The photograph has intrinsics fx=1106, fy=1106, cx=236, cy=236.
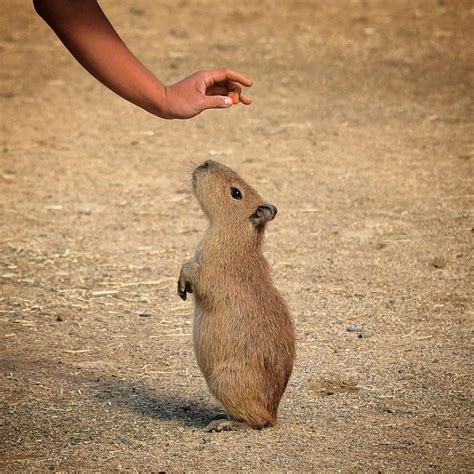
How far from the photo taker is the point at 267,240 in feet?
20.7

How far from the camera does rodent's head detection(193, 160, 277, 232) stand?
4.29m

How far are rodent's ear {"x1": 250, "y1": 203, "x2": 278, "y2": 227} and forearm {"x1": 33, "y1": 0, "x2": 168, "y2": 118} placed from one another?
73 cm

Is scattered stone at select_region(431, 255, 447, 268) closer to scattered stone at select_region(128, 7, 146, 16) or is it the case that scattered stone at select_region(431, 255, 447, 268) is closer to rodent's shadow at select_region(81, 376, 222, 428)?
rodent's shadow at select_region(81, 376, 222, 428)

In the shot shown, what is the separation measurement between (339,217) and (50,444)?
313 cm

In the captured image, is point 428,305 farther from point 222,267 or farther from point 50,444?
point 50,444

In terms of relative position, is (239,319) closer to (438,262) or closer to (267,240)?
(438,262)

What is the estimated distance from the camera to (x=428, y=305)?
5375 mm

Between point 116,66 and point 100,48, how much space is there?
3.1 inches

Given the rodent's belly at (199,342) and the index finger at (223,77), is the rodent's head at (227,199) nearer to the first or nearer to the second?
the rodent's belly at (199,342)

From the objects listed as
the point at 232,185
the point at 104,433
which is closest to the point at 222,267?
the point at 232,185

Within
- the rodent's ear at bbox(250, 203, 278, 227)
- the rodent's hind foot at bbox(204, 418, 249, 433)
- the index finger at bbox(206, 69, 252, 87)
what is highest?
the index finger at bbox(206, 69, 252, 87)

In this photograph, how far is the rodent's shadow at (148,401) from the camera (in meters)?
4.22

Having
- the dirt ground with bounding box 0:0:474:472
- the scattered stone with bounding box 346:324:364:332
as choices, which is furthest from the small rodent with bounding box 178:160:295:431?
the scattered stone with bounding box 346:324:364:332

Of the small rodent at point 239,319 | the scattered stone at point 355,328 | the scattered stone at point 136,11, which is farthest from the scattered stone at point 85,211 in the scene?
the scattered stone at point 136,11
